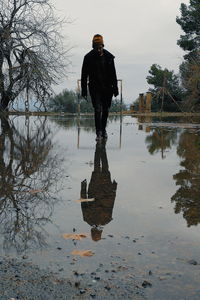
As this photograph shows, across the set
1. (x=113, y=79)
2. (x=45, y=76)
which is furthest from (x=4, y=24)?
(x=113, y=79)

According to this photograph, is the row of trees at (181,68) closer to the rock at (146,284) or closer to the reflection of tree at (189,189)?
the reflection of tree at (189,189)

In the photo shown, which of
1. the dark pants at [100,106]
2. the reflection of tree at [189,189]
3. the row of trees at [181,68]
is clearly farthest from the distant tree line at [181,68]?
the reflection of tree at [189,189]

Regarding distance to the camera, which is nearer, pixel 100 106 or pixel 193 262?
pixel 193 262

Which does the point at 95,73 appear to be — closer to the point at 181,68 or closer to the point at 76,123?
the point at 76,123

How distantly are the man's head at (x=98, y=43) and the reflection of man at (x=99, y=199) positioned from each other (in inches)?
142

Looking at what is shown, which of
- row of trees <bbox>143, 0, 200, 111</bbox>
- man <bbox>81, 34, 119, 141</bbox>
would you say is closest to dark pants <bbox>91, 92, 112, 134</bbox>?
man <bbox>81, 34, 119, 141</bbox>

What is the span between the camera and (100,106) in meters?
8.52

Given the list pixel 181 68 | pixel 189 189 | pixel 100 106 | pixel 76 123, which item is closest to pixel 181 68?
pixel 181 68

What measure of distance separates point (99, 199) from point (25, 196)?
0.58m

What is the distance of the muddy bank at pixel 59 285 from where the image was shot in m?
1.65

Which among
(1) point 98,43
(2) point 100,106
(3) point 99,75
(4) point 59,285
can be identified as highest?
(1) point 98,43

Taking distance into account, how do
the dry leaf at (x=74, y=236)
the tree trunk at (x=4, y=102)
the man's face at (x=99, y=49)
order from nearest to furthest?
the dry leaf at (x=74, y=236), the man's face at (x=99, y=49), the tree trunk at (x=4, y=102)

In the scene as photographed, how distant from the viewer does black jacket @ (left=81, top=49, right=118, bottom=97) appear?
323 inches

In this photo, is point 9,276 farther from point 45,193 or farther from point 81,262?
point 45,193
